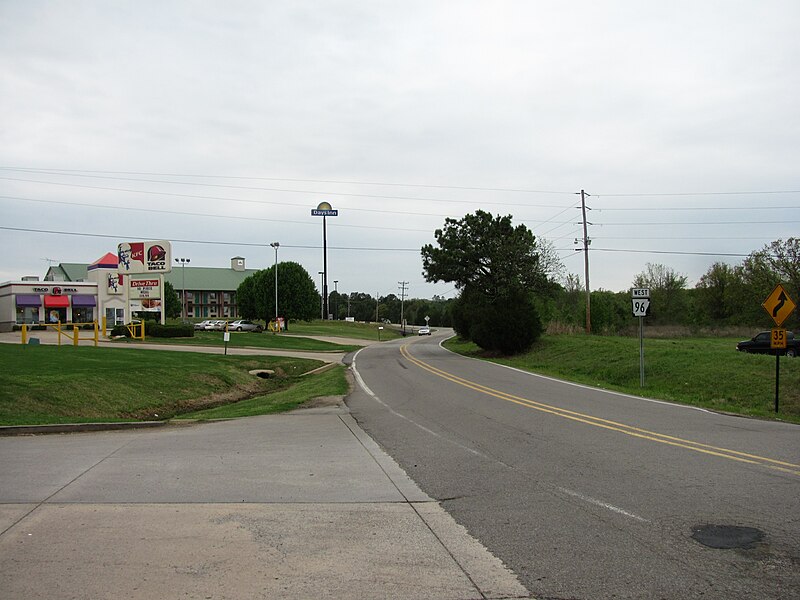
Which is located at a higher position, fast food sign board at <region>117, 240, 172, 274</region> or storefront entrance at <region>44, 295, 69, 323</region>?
fast food sign board at <region>117, 240, 172, 274</region>

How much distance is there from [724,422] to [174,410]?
14.9 metres

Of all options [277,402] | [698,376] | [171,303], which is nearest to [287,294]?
[171,303]

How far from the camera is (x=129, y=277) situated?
53156 millimetres

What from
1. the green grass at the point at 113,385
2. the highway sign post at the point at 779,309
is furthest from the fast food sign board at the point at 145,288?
the highway sign post at the point at 779,309

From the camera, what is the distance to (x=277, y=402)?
64.9 feet

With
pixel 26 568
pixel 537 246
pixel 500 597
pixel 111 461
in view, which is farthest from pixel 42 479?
pixel 537 246

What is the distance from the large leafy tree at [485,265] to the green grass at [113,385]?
17771 millimetres

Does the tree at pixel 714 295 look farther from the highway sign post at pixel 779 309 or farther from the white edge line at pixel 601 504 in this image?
the white edge line at pixel 601 504

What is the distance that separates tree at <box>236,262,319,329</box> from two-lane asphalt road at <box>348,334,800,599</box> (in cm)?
8550

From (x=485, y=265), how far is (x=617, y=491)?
139 feet

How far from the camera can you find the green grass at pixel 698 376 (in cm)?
1889

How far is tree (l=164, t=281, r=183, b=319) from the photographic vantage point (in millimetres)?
110856

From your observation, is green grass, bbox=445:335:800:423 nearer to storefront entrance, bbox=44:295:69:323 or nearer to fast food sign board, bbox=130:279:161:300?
fast food sign board, bbox=130:279:161:300

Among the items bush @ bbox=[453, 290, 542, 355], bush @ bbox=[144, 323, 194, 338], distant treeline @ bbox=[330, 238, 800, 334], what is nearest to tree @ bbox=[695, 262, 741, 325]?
distant treeline @ bbox=[330, 238, 800, 334]
